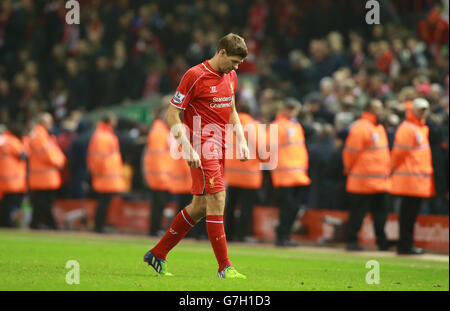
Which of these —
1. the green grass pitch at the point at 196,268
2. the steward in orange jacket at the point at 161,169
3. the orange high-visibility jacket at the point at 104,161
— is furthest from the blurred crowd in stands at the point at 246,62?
the green grass pitch at the point at 196,268

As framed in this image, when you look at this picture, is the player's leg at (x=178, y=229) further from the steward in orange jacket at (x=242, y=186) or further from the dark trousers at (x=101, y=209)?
the dark trousers at (x=101, y=209)

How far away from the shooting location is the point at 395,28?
21.7 m

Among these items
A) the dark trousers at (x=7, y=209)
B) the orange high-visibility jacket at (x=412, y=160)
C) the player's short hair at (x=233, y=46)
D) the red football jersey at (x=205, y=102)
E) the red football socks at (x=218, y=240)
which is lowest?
the dark trousers at (x=7, y=209)

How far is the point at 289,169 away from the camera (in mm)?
15852

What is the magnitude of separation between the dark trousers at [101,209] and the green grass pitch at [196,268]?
2409 millimetres

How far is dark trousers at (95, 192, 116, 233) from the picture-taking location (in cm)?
1872

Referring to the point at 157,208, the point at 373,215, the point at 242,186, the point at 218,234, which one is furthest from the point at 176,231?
the point at 157,208

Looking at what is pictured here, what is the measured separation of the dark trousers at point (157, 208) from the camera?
17.9 metres

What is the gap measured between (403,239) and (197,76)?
6273 millimetres

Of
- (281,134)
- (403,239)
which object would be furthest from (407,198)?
(281,134)

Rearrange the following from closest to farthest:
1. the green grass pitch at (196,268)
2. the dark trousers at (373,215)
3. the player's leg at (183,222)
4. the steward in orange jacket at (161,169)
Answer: the green grass pitch at (196,268) < the player's leg at (183,222) < the dark trousers at (373,215) < the steward in orange jacket at (161,169)

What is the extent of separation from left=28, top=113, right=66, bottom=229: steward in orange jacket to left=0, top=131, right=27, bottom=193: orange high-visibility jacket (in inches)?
27.2

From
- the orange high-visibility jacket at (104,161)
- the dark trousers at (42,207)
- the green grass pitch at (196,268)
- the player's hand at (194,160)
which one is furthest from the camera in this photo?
the dark trousers at (42,207)

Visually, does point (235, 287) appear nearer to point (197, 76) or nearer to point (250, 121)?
point (197, 76)
